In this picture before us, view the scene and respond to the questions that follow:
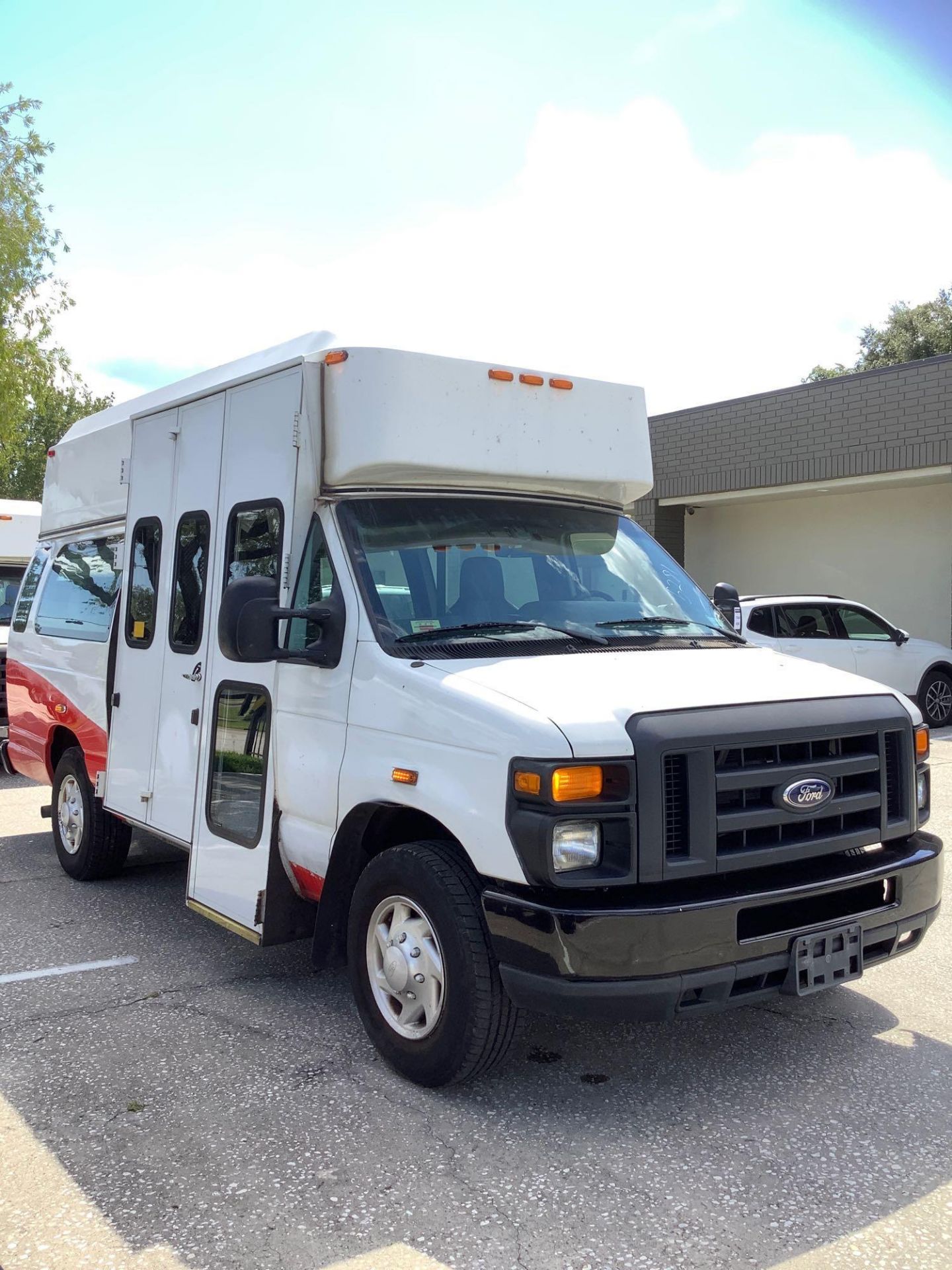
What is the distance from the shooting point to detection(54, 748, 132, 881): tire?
6816 mm

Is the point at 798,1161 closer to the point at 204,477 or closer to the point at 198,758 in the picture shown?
the point at 198,758

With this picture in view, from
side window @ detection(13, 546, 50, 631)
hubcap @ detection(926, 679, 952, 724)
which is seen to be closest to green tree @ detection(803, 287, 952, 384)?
hubcap @ detection(926, 679, 952, 724)

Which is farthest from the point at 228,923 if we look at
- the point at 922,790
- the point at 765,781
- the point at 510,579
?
the point at 922,790

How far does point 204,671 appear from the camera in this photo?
533 centimetres

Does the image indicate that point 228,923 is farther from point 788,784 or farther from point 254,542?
point 788,784

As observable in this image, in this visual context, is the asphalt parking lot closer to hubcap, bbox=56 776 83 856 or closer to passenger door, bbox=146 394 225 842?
passenger door, bbox=146 394 225 842

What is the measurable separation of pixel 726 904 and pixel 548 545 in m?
1.94

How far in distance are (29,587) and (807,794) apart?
20.4ft

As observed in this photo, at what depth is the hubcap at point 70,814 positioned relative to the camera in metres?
7.04

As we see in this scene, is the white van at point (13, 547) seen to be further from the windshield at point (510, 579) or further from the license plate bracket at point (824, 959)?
the license plate bracket at point (824, 959)

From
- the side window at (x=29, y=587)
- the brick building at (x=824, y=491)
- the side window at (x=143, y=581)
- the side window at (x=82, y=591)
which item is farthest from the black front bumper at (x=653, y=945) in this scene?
the brick building at (x=824, y=491)

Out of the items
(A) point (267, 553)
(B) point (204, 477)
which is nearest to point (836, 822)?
(A) point (267, 553)

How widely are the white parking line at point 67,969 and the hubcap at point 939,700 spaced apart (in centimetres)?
1093

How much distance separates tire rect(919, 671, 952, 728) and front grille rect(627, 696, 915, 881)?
10.2 metres
